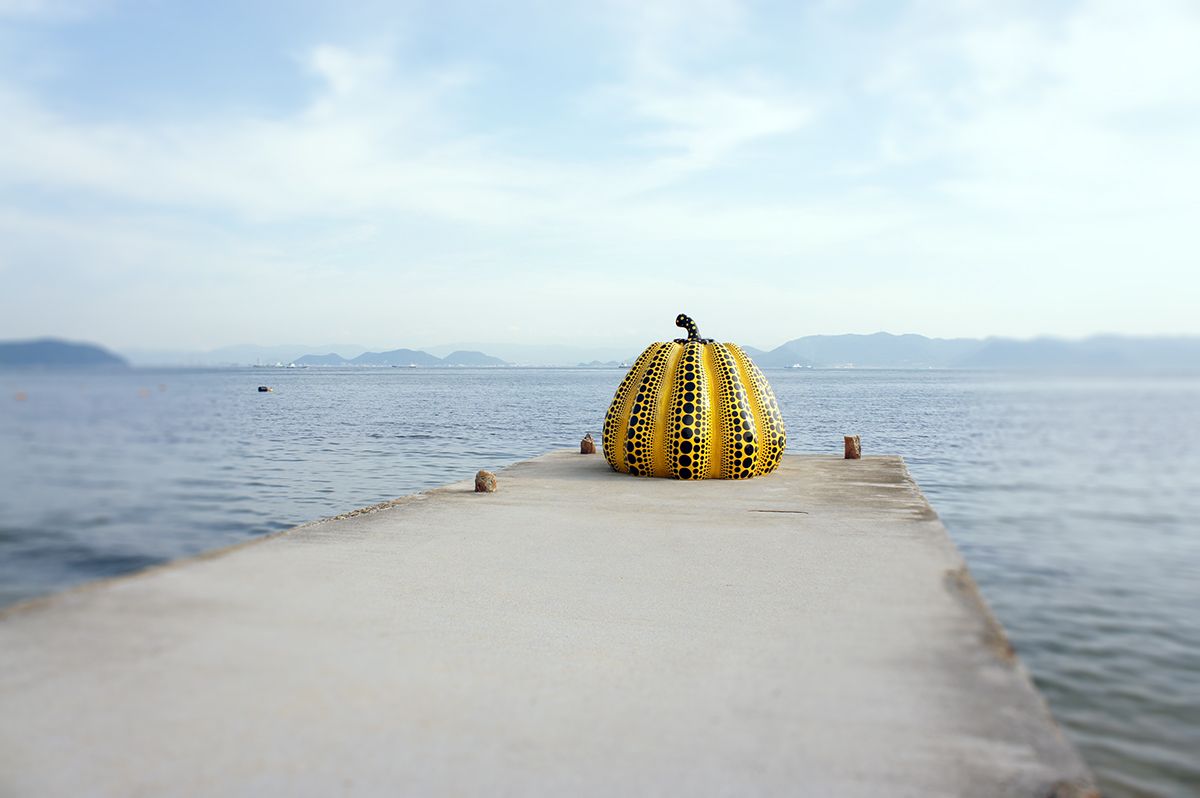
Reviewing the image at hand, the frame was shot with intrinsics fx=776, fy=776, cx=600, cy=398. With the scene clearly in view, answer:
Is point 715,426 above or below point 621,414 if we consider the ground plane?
below

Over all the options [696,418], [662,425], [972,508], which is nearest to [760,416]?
[696,418]

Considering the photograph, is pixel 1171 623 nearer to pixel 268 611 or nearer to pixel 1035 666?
pixel 1035 666

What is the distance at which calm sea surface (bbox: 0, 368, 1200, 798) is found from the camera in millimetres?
5738

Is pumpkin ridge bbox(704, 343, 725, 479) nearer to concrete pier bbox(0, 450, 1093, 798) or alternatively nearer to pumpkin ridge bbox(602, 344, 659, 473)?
pumpkin ridge bbox(602, 344, 659, 473)

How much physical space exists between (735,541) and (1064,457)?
20.9m

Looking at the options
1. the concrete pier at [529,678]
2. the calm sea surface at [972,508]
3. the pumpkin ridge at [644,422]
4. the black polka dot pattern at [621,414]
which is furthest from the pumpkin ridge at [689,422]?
the concrete pier at [529,678]

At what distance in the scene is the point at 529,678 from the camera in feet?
14.6

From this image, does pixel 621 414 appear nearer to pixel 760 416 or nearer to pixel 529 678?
pixel 760 416

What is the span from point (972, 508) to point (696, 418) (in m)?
5.44

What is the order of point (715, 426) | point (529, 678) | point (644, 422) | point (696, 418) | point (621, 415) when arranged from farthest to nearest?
point (621, 415), point (644, 422), point (715, 426), point (696, 418), point (529, 678)

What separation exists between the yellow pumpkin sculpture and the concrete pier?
4.74 meters

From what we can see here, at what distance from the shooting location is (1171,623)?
732cm

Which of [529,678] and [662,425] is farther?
[662,425]

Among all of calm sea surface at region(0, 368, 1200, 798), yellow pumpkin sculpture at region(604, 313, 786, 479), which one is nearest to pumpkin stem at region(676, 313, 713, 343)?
yellow pumpkin sculpture at region(604, 313, 786, 479)
